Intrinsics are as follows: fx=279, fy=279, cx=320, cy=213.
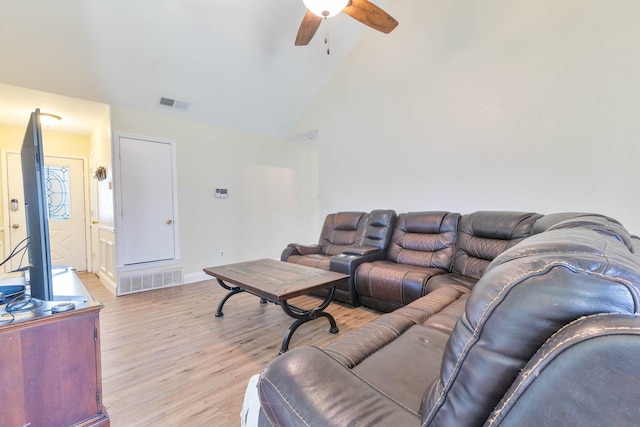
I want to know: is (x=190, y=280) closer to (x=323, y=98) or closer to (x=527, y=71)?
(x=323, y=98)

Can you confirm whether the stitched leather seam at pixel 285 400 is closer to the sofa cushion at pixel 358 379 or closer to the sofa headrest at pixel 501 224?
the sofa cushion at pixel 358 379

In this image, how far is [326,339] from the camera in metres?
2.21

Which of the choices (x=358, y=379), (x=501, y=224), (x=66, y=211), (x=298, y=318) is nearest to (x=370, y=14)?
(x=501, y=224)

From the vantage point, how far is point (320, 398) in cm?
70

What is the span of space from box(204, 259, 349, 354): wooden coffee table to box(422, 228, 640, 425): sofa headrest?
4.80ft

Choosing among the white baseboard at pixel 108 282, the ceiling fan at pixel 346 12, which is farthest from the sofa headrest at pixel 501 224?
the white baseboard at pixel 108 282

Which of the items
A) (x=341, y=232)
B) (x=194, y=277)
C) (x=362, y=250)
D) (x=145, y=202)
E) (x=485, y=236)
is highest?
(x=145, y=202)

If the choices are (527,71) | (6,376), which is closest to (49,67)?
(6,376)

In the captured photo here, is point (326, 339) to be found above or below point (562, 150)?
below

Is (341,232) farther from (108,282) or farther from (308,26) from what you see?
(108,282)

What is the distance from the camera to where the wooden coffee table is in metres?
1.98

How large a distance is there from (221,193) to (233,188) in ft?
0.75

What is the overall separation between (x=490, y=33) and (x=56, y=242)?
21.9 ft

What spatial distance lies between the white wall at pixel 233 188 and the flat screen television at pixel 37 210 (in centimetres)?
281
